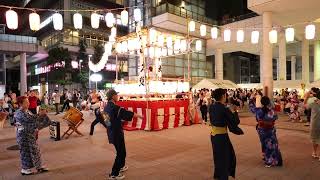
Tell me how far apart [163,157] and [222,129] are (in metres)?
2.93

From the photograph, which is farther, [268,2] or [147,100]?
[268,2]

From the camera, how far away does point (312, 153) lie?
7266 millimetres

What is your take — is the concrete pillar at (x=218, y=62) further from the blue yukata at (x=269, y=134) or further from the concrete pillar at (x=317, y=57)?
the blue yukata at (x=269, y=134)

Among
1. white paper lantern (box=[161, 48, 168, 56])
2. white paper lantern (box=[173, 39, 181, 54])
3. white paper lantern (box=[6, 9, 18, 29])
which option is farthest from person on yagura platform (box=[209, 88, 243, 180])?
white paper lantern (box=[161, 48, 168, 56])

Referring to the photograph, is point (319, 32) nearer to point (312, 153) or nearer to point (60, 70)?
point (312, 153)

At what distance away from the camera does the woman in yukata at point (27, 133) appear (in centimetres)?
575

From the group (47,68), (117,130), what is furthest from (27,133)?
(47,68)

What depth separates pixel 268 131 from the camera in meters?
6.21

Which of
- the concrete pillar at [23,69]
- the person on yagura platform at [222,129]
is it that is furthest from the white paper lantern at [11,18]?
the concrete pillar at [23,69]

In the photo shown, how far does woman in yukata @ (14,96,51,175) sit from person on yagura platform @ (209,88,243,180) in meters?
3.62

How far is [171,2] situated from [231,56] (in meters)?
18.4

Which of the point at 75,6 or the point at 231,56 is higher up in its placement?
the point at 75,6

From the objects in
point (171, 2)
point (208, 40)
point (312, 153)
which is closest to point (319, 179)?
point (312, 153)

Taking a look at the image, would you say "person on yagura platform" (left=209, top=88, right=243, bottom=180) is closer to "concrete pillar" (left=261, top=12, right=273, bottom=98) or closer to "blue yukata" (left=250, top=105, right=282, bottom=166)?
"blue yukata" (left=250, top=105, right=282, bottom=166)
